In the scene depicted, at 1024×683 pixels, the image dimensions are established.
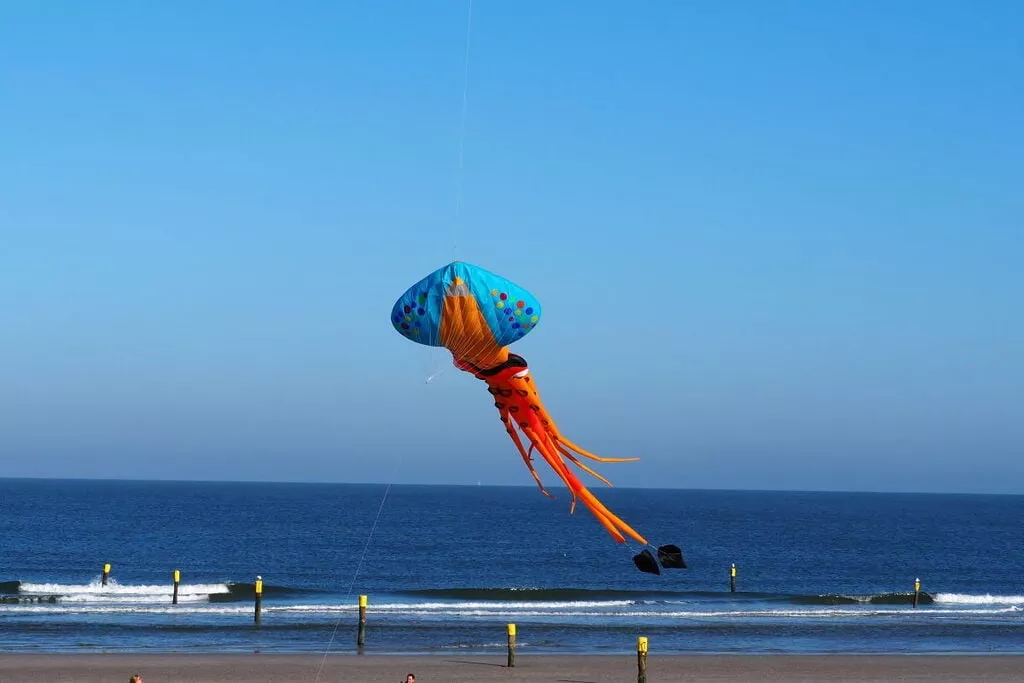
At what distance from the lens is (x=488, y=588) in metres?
56.2

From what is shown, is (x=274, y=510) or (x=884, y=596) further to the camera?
(x=274, y=510)

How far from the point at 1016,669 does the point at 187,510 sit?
12878cm

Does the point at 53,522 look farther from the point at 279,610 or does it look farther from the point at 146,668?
the point at 146,668

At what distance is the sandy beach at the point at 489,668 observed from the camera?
3003 cm

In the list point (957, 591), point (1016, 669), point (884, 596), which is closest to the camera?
point (1016, 669)

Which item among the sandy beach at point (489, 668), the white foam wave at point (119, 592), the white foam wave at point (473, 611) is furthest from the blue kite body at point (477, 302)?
the white foam wave at point (119, 592)

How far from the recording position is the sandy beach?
30031mm

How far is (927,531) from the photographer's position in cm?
12838

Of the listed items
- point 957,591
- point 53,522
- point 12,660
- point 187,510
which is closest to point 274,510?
point 187,510

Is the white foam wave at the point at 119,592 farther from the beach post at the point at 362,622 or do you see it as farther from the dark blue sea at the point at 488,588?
the beach post at the point at 362,622

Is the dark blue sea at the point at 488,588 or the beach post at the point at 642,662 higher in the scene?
the dark blue sea at the point at 488,588

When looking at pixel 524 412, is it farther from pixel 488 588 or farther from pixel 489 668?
pixel 488 588

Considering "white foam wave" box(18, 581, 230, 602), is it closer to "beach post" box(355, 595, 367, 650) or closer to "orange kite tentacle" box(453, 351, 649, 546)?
"beach post" box(355, 595, 367, 650)

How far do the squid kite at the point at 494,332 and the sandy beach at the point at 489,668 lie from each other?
14241 millimetres
